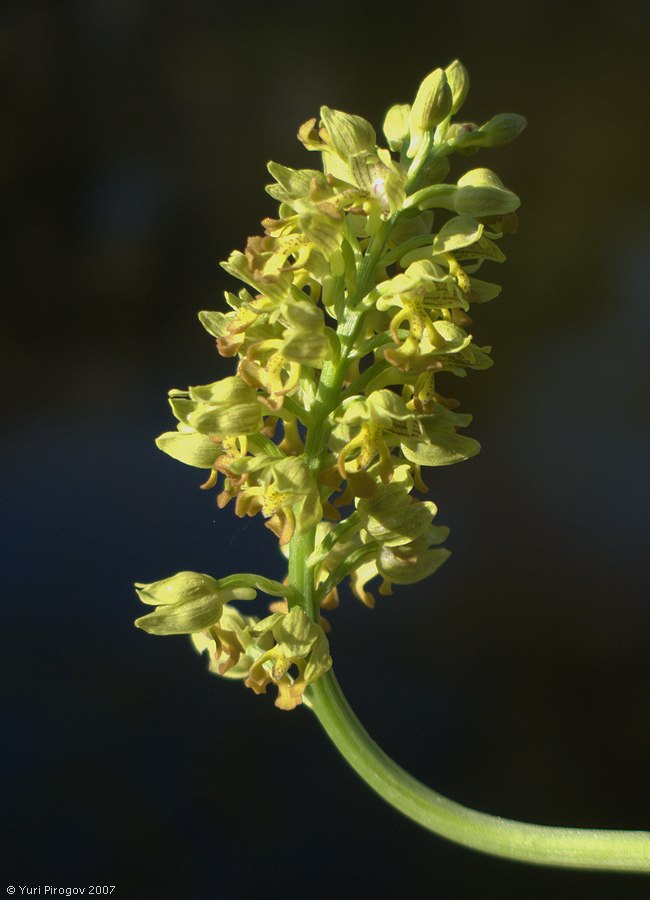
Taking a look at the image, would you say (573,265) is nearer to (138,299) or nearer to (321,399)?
(138,299)

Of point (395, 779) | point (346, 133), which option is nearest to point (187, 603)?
point (395, 779)

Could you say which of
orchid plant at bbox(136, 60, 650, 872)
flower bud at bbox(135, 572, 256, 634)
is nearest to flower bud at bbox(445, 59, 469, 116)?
orchid plant at bbox(136, 60, 650, 872)

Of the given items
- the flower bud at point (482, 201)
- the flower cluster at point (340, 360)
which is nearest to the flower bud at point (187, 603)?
the flower cluster at point (340, 360)

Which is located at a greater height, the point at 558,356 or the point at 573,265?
the point at 573,265

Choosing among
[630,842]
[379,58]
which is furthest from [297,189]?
[379,58]

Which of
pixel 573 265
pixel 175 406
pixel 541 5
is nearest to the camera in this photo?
pixel 175 406

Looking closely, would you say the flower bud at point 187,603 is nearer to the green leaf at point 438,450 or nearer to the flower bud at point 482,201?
the green leaf at point 438,450

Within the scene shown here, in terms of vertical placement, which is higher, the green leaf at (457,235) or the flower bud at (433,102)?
the flower bud at (433,102)

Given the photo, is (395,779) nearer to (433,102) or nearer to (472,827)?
(472,827)
